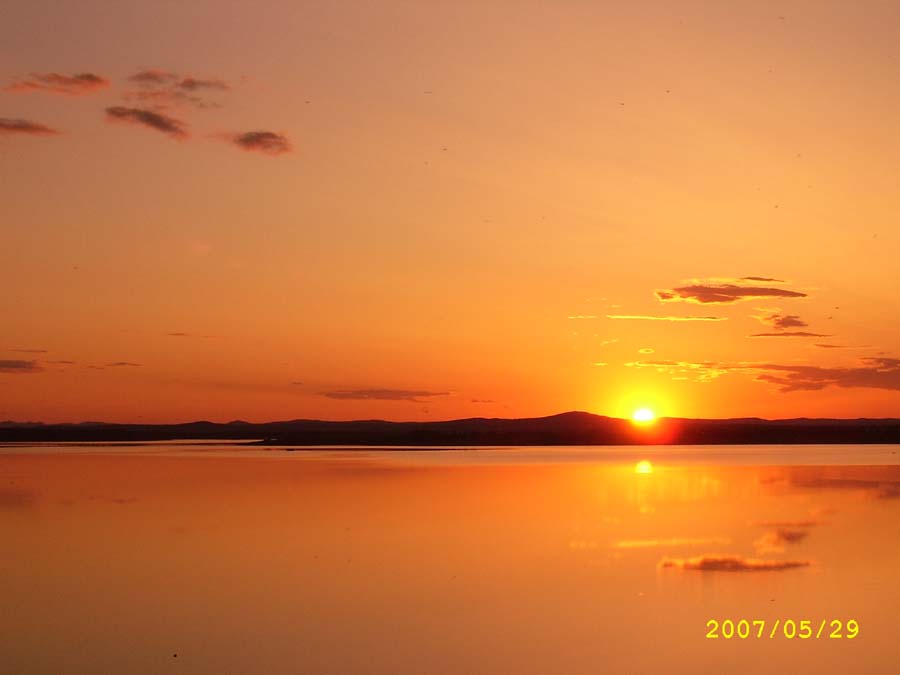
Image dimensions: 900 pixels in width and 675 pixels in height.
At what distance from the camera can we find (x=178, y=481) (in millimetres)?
34344

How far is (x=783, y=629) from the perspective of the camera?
12430 millimetres

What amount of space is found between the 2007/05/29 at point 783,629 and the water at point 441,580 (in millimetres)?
105

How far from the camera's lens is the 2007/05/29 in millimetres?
12148

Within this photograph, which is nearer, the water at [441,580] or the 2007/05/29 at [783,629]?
the water at [441,580]

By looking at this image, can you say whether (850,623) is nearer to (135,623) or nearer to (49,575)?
(135,623)

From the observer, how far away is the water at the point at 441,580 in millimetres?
11414

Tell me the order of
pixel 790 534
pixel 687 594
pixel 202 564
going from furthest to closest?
pixel 790 534 → pixel 202 564 → pixel 687 594

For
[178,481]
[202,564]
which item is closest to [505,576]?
[202,564]

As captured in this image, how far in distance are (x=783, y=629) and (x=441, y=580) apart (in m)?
5.20

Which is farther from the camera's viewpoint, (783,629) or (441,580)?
(441,580)

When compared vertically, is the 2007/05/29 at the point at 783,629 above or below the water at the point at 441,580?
below

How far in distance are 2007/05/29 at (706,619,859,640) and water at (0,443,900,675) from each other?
0.35 ft

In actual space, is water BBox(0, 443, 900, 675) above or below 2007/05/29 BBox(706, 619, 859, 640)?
above

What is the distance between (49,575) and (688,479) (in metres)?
24.7
